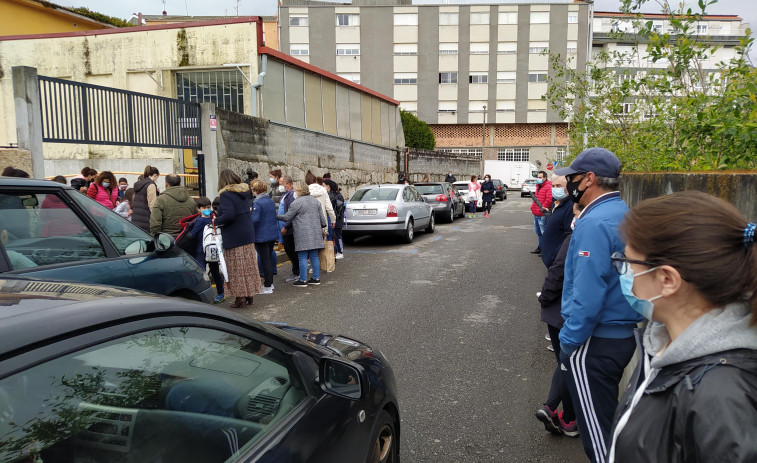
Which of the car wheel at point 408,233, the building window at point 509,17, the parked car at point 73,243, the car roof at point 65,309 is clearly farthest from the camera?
the building window at point 509,17

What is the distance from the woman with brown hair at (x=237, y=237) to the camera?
22.4 ft

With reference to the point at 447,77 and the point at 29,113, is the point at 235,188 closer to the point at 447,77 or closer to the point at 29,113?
the point at 29,113

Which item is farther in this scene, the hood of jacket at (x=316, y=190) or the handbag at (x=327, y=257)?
Result: the hood of jacket at (x=316, y=190)

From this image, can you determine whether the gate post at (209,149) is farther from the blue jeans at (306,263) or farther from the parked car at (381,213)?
the blue jeans at (306,263)

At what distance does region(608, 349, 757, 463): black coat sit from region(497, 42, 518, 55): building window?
5742 centimetres

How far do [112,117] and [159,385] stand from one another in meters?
9.98

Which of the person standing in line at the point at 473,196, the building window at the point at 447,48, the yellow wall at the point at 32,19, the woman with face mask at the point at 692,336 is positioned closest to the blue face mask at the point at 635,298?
the woman with face mask at the point at 692,336

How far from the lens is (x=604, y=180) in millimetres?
2834

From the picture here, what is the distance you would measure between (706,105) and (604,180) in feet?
8.95

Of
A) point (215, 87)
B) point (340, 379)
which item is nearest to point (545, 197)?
point (340, 379)

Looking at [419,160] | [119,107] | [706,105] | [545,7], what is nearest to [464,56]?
[545,7]

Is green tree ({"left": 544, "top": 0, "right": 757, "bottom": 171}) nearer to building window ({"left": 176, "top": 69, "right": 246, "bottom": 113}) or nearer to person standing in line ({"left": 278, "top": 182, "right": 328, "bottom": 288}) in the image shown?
person standing in line ({"left": 278, "top": 182, "right": 328, "bottom": 288})

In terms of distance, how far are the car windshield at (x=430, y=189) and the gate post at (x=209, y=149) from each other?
848cm

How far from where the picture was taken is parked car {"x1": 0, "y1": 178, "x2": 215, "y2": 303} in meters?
3.26
